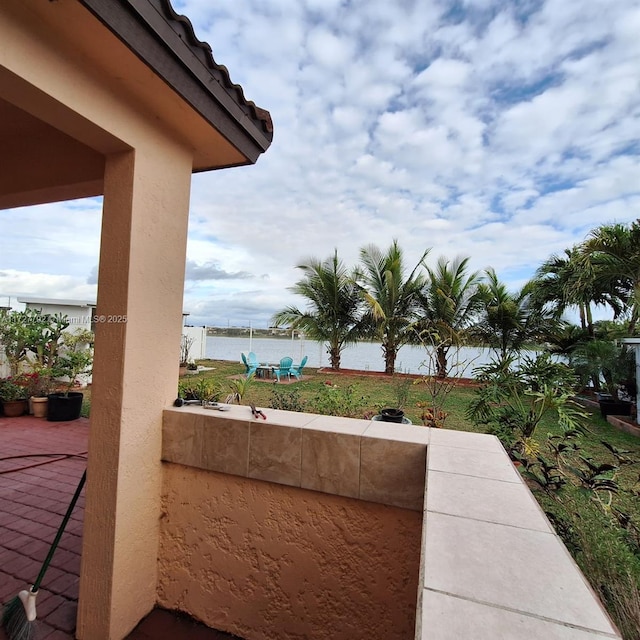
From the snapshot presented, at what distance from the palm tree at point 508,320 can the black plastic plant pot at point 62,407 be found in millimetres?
9782

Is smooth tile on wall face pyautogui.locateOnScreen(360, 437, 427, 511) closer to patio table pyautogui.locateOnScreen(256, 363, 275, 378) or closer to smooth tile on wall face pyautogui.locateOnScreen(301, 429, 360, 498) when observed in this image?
smooth tile on wall face pyautogui.locateOnScreen(301, 429, 360, 498)

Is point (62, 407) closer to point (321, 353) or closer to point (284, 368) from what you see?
point (284, 368)

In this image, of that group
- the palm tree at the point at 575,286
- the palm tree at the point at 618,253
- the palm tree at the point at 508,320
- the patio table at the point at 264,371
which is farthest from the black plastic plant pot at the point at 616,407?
the patio table at the point at 264,371

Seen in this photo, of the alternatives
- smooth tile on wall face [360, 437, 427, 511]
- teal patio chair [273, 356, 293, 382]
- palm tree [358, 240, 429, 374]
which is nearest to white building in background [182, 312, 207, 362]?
teal patio chair [273, 356, 293, 382]

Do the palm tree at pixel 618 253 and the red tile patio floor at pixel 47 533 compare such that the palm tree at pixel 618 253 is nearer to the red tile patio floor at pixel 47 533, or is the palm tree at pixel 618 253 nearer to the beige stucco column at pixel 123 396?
the beige stucco column at pixel 123 396

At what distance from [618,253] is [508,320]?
3365 mm

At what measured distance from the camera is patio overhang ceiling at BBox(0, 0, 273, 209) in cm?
129

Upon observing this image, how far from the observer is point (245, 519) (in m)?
1.88

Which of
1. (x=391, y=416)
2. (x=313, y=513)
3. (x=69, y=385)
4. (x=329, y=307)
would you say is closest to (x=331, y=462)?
(x=313, y=513)

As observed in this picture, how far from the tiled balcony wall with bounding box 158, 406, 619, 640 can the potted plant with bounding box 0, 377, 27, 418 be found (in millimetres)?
5949

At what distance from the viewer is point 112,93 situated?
5.27 feet

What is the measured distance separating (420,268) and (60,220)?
10.1 meters

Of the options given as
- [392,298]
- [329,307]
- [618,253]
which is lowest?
[329,307]

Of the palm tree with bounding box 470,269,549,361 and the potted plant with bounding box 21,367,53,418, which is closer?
the potted plant with bounding box 21,367,53,418
